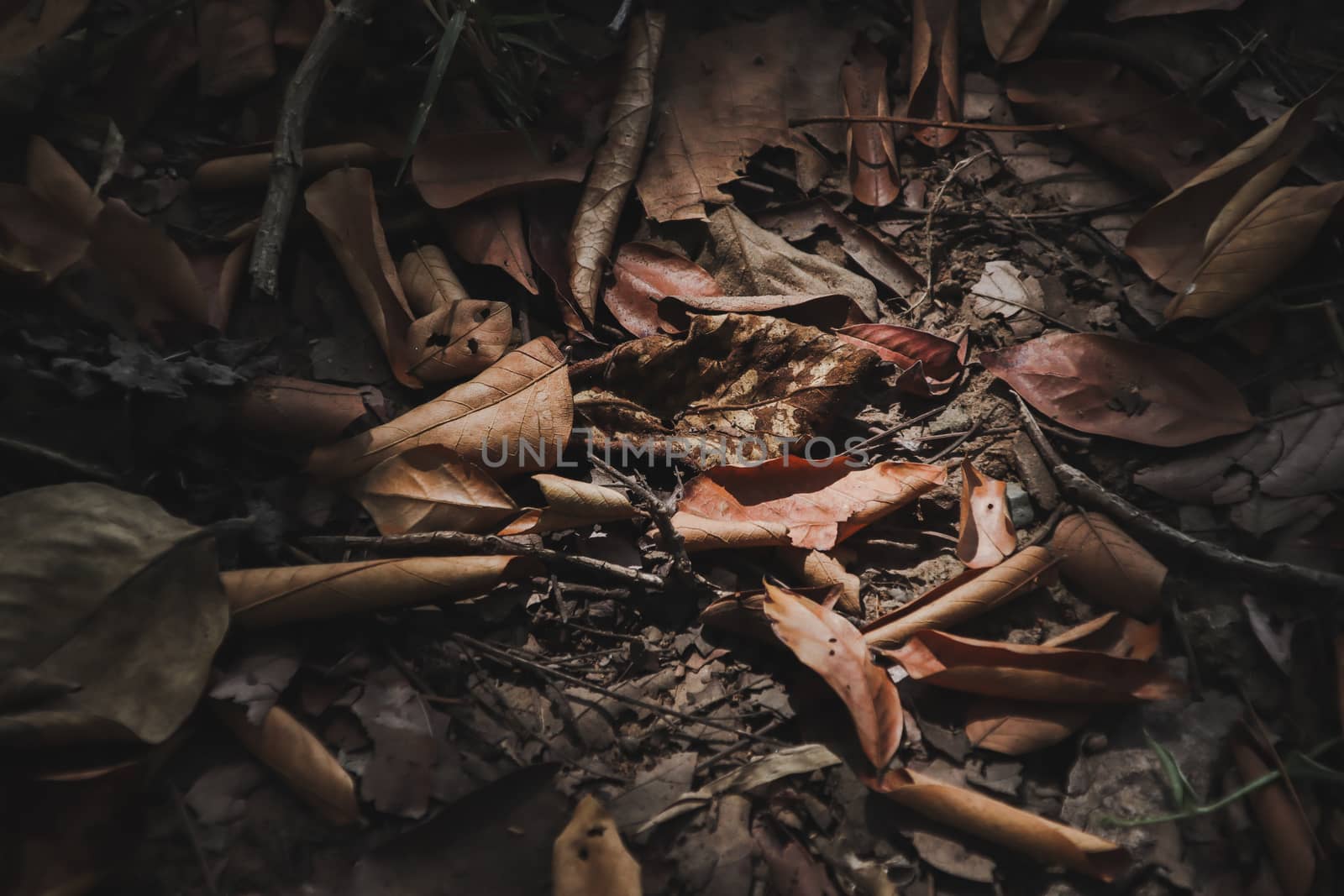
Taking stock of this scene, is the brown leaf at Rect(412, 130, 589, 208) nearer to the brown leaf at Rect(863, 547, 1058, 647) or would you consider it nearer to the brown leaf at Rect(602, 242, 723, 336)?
the brown leaf at Rect(602, 242, 723, 336)

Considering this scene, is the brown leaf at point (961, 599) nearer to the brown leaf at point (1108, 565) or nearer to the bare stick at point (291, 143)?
the brown leaf at point (1108, 565)

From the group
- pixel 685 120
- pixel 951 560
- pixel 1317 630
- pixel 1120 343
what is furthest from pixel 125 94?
pixel 1317 630

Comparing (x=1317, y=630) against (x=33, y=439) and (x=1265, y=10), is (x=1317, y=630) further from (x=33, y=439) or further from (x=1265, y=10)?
(x=33, y=439)

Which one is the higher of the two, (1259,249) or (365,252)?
(1259,249)

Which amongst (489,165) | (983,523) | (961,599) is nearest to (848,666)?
(961,599)

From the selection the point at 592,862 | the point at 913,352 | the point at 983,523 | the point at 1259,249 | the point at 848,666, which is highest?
the point at 1259,249

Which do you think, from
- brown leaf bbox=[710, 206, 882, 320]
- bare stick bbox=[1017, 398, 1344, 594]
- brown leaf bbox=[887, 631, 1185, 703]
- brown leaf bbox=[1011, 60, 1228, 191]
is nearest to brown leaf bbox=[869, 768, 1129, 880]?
brown leaf bbox=[887, 631, 1185, 703]

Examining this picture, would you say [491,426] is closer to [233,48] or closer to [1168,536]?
[233,48]
